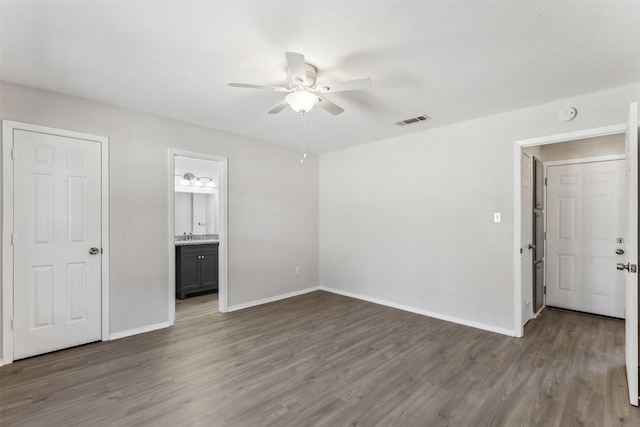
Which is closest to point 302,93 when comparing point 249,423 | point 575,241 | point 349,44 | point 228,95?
point 349,44

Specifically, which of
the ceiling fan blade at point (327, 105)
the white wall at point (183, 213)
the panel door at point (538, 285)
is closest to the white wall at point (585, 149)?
the panel door at point (538, 285)

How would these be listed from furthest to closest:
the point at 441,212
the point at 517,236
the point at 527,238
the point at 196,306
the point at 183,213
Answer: the point at 183,213 → the point at 196,306 → the point at 441,212 → the point at 527,238 → the point at 517,236

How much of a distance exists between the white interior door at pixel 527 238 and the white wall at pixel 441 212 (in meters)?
0.22

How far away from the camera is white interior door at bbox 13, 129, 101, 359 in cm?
280

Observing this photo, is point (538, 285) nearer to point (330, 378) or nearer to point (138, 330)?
point (330, 378)

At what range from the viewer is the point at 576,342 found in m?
3.19

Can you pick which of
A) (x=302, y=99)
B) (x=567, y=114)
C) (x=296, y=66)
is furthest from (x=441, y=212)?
(x=296, y=66)

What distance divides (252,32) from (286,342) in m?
2.91

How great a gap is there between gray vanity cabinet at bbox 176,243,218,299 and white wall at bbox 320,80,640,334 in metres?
2.14

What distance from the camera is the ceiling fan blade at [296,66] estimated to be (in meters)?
1.95

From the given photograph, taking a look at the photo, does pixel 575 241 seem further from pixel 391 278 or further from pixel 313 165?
pixel 313 165

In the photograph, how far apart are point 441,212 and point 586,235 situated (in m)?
2.06

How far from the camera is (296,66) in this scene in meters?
2.07

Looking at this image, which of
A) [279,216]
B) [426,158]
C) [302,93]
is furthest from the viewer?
[279,216]
